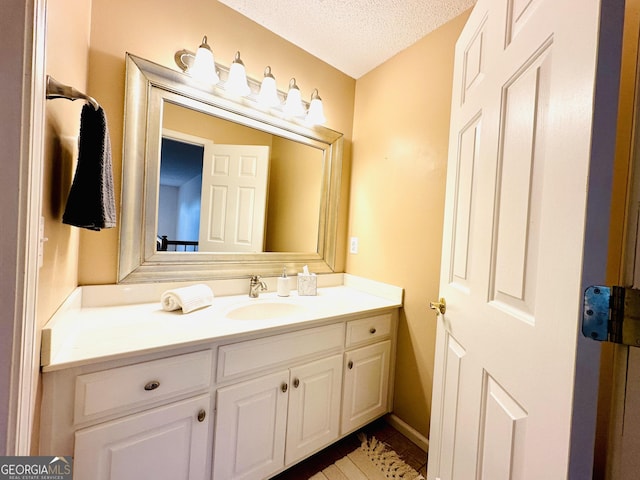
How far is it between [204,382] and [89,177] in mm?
762

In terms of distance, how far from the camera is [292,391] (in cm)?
117

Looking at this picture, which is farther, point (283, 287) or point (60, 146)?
point (283, 287)

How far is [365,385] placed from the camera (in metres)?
1.47

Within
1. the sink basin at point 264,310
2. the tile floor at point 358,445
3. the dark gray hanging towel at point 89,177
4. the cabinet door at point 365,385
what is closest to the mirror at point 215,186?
the sink basin at point 264,310

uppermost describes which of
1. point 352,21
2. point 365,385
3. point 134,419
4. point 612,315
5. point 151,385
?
point 352,21

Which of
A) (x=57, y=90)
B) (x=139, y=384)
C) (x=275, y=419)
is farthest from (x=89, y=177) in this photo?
(x=275, y=419)

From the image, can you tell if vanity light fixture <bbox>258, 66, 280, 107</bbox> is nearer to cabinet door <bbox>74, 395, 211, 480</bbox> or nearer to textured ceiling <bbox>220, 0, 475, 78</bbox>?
textured ceiling <bbox>220, 0, 475, 78</bbox>

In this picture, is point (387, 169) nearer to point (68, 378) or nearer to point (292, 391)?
point (292, 391)

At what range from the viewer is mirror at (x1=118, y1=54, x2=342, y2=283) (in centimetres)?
118
